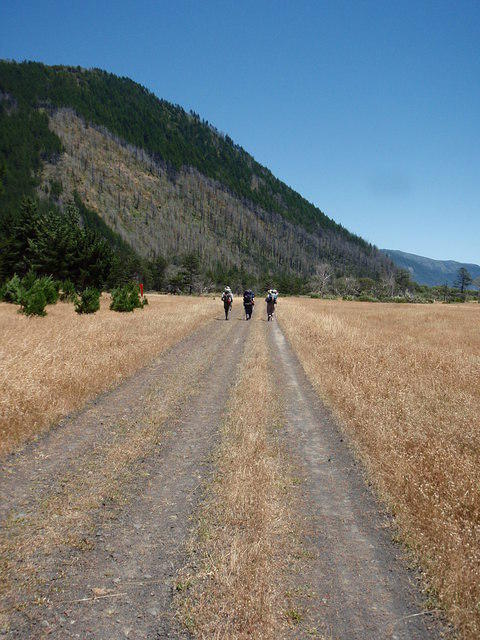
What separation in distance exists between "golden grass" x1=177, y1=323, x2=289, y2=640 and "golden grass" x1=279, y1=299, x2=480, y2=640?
1.47m

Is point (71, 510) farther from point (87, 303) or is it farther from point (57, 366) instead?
point (87, 303)

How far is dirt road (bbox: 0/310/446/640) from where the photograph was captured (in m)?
2.78

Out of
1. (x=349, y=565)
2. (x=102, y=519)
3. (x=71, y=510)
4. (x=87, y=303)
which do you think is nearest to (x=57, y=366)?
(x=71, y=510)

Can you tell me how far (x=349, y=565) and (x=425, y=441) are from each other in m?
3.41

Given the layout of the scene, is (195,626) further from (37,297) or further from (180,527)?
(37,297)

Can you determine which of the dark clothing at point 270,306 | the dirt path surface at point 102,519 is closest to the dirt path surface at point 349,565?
the dirt path surface at point 102,519

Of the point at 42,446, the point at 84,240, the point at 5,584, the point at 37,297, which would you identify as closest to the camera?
the point at 5,584

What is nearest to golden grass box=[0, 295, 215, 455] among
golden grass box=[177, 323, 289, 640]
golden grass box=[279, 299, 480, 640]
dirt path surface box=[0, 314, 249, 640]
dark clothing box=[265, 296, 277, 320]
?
dirt path surface box=[0, 314, 249, 640]

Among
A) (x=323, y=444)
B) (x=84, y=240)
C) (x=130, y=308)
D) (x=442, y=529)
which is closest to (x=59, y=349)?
(x=323, y=444)

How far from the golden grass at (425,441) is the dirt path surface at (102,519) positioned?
101 inches

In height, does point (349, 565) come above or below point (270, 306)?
below

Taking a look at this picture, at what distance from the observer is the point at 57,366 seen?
9.30 m

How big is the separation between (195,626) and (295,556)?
1228 millimetres

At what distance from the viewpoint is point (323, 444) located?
639 cm
